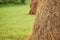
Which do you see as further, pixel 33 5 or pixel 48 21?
pixel 33 5

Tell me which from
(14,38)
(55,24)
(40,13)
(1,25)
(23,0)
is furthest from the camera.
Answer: (23,0)

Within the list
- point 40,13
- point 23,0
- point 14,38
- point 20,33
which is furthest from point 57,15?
point 23,0

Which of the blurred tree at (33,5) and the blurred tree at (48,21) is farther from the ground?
the blurred tree at (48,21)

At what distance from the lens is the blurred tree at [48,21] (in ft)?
10.9

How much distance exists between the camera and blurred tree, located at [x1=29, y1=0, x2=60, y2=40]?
332cm

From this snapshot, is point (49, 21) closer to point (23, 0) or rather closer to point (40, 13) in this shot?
point (40, 13)

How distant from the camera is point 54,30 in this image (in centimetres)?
333

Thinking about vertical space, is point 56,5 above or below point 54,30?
above

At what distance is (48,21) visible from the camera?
3.44 meters

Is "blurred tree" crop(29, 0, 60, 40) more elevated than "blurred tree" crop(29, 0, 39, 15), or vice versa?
"blurred tree" crop(29, 0, 60, 40)

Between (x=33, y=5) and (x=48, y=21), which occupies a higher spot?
(x=48, y=21)

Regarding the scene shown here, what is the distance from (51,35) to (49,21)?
21 cm

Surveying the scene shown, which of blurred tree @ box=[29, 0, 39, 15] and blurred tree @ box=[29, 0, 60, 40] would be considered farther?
blurred tree @ box=[29, 0, 39, 15]

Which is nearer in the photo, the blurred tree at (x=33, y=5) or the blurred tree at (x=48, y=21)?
the blurred tree at (x=48, y=21)
